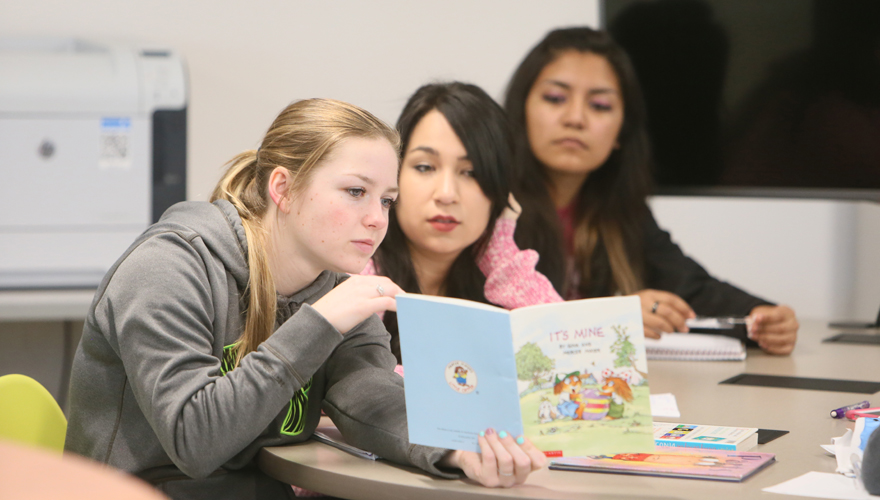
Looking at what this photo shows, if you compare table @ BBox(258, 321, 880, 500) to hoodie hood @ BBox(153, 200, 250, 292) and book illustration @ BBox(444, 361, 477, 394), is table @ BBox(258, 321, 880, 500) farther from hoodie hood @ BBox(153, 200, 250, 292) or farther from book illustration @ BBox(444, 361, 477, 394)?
hoodie hood @ BBox(153, 200, 250, 292)

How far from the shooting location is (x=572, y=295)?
2150 mm

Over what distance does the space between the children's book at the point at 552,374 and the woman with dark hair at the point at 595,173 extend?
116cm

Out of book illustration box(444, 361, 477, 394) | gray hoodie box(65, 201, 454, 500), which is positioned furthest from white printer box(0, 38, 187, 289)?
book illustration box(444, 361, 477, 394)

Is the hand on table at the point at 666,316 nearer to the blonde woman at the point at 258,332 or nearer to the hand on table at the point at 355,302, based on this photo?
the blonde woman at the point at 258,332

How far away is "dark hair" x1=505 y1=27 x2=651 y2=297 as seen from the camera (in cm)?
213

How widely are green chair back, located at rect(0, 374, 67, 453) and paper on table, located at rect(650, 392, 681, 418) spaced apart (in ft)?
2.81

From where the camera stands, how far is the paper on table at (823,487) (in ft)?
2.76

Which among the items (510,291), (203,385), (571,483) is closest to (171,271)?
(203,385)

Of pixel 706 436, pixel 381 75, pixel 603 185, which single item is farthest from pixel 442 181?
pixel 381 75

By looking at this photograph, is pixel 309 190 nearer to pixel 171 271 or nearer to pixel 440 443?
pixel 171 271

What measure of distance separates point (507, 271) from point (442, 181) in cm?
28

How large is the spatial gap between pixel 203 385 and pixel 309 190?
0.96ft

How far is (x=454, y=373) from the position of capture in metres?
0.88

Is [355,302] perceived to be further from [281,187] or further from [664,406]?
[664,406]
